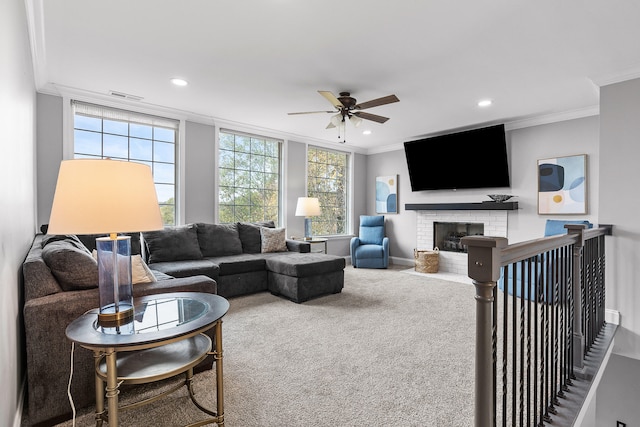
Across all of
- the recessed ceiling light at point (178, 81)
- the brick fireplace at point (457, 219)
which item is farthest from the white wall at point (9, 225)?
the brick fireplace at point (457, 219)

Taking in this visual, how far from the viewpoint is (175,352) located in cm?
156

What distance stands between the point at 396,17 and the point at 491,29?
75 cm

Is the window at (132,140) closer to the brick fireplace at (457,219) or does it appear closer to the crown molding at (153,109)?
the crown molding at (153,109)

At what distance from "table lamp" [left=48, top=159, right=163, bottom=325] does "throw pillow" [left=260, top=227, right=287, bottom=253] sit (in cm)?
332

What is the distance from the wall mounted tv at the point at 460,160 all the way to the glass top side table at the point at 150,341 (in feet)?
15.5

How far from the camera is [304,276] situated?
375cm

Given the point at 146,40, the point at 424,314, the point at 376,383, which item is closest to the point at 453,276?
the point at 424,314

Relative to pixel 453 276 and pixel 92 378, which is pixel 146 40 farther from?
pixel 453 276

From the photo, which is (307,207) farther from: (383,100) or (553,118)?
(553,118)

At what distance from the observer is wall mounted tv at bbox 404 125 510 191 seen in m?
4.91

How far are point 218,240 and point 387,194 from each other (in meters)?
3.70

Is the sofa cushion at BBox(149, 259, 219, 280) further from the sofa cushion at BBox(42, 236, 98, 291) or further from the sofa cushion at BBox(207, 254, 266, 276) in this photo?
the sofa cushion at BBox(42, 236, 98, 291)

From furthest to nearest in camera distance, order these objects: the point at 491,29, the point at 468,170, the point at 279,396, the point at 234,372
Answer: the point at 468,170
the point at 491,29
the point at 234,372
the point at 279,396

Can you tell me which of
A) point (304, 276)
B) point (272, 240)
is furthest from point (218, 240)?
point (304, 276)
